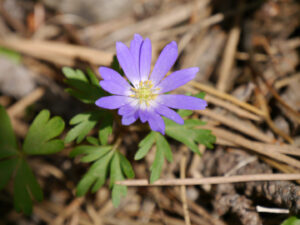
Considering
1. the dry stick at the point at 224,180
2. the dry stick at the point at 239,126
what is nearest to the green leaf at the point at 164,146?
the dry stick at the point at 224,180

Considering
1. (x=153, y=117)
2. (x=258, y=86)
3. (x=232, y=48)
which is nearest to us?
(x=153, y=117)

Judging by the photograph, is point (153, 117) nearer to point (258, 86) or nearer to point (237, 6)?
point (258, 86)

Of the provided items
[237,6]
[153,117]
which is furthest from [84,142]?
[237,6]

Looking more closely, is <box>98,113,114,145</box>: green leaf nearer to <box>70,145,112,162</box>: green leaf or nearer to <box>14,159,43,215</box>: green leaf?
<box>70,145,112,162</box>: green leaf

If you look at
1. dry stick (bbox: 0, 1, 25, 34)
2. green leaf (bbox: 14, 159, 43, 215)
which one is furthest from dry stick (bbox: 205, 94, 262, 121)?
dry stick (bbox: 0, 1, 25, 34)

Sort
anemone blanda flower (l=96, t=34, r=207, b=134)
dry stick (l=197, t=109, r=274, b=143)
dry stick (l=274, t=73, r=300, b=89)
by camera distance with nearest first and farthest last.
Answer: anemone blanda flower (l=96, t=34, r=207, b=134) → dry stick (l=197, t=109, r=274, b=143) → dry stick (l=274, t=73, r=300, b=89)
